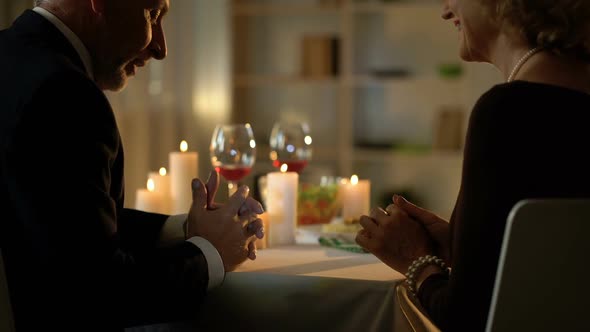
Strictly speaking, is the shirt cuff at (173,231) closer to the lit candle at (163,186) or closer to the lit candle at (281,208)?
the lit candle at (281,208)

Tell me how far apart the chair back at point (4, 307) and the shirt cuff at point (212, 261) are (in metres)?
0.34

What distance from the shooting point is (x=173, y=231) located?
167 centimetres

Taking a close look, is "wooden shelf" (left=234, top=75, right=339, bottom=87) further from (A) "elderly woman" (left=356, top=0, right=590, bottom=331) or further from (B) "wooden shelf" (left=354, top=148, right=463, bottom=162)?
(A) "elderly woman" (left=356, top=0, right=590, bottom=331)

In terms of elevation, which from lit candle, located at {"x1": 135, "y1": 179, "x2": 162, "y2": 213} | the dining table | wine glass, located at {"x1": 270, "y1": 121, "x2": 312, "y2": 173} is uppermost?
wine glass, located at {"x1": 270, "y1": 121, "x2": 312, "y2": 173}

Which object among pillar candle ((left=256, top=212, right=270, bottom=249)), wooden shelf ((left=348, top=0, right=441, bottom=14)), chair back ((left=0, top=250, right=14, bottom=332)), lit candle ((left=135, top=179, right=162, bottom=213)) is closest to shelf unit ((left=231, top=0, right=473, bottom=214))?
wooden shelf ((left=348, top=0, right=441, bottom=14))

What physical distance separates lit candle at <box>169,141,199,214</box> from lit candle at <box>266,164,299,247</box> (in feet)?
0.85

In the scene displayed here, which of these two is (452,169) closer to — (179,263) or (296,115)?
(296,115)

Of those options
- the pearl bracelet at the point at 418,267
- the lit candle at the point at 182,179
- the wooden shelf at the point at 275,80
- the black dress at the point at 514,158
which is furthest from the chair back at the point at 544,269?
the wooden shelf at the point at 275,80

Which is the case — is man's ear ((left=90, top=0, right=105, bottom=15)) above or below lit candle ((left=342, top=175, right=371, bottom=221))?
above

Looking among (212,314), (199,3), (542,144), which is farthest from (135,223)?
(199,3)

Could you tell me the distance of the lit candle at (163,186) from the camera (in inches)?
82.7

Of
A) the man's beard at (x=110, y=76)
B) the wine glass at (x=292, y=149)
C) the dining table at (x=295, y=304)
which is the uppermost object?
the man's beard at (x=110, y=76)

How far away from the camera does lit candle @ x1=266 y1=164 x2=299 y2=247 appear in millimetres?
1868

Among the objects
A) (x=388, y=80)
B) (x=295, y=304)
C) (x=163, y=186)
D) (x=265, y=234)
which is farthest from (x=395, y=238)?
(x=388, y=80)
